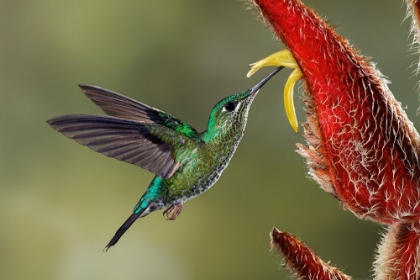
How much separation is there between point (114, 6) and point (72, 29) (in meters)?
0.16

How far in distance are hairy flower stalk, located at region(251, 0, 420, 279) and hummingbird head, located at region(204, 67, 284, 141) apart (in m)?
0.06

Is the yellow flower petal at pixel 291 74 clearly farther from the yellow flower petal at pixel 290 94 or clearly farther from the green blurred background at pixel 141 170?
the green blurred background at pixel 141 170

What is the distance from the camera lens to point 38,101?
1741 millimetres

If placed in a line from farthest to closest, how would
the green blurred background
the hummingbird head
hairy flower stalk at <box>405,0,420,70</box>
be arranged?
the green blurred background
the hummingbird head
hairy flower stalk at <box>405,0,420,70</box>

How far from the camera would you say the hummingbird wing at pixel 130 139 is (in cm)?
64

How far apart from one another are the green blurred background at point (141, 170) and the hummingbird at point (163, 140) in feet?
2.51

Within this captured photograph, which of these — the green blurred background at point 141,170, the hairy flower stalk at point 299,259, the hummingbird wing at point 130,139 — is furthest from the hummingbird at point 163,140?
the green blurred background at point 141,170

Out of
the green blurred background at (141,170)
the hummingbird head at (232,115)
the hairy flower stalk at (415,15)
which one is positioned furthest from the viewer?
the green blurred background at (141,170)

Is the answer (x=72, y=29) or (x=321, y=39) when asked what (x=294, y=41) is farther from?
(x=72, y=29)

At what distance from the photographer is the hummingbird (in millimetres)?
669

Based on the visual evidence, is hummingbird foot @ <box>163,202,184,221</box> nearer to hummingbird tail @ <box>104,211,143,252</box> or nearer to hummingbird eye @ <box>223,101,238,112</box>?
hummingbird tail @ <box>104,211,143,252</box>

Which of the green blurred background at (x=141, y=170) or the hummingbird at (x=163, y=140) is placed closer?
the hummingbird at (x=163, y=140)

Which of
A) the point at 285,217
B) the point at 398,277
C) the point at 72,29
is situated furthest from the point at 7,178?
the point at 398,277

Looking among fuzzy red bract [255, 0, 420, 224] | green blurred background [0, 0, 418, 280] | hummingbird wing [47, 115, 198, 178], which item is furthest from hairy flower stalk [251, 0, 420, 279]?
green blurred background [0, 0, 418, 280]
